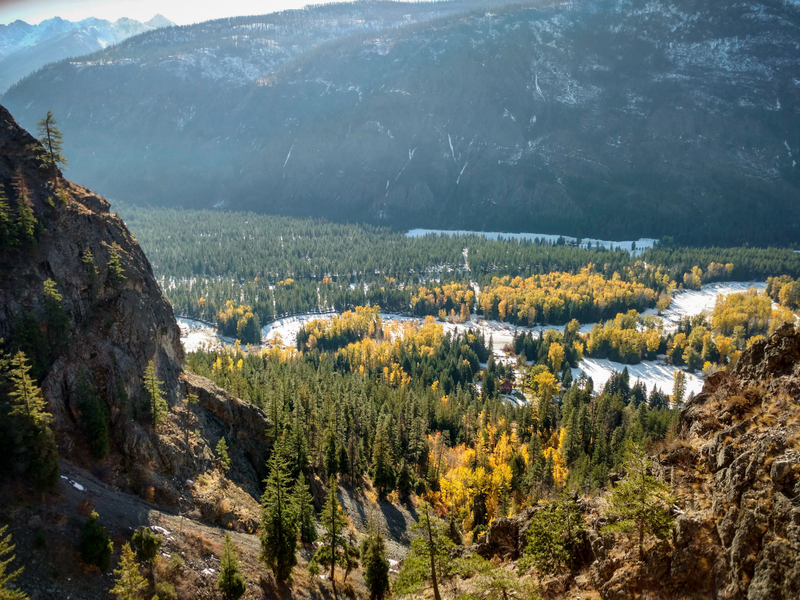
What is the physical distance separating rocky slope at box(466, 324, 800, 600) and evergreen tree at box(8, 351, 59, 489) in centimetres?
3486

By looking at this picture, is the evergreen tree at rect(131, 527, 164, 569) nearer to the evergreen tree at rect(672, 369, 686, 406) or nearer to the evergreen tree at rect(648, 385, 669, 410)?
the evergreen tree at rect(648, 385, 669, 410)

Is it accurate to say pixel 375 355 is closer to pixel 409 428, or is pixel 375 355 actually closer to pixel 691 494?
pixel 409 428

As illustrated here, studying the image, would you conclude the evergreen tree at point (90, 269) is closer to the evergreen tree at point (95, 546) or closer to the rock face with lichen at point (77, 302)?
the rock face with lichen at point (77, 302)

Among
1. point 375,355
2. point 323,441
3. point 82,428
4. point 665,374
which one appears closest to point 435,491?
point 323,441

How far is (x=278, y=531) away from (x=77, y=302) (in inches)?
1128

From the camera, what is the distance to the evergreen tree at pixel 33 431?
119ft

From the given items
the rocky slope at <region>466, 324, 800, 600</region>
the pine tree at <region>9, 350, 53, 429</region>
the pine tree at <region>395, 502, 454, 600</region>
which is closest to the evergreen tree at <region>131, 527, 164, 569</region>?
the pine tree at <region>9, 350, 53, 429</region>

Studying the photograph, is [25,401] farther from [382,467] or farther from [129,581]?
[382,467]

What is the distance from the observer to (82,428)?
4456cm

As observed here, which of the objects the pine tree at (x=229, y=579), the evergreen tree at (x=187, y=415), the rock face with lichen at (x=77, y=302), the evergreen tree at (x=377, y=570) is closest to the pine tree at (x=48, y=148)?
the rock face with lichen at (x=77, y=302)

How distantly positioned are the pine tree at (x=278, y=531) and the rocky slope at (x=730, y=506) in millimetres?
22647

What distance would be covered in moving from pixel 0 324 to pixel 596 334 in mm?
181717

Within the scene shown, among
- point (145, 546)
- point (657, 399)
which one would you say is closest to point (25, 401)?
point (145, 546)

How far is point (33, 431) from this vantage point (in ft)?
122
